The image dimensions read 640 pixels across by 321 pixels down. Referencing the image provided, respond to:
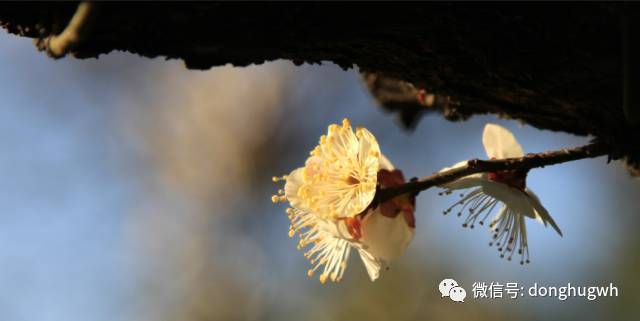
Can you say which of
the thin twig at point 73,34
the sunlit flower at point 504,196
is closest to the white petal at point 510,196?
the sunlit flower at point 504,196

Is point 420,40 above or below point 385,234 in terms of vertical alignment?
above

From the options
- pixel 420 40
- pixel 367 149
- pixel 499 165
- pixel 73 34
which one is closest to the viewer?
pixel 73 34

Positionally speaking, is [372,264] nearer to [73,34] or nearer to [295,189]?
[295,189]

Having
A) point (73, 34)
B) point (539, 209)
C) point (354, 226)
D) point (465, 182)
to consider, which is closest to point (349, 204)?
point (354, 226)

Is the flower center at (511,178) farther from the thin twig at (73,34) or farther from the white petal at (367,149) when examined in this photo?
the thin twig at (73,34)

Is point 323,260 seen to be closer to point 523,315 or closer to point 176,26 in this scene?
point 176,26

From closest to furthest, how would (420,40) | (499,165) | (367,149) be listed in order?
(420,40) < (499,165) < (367,149)
